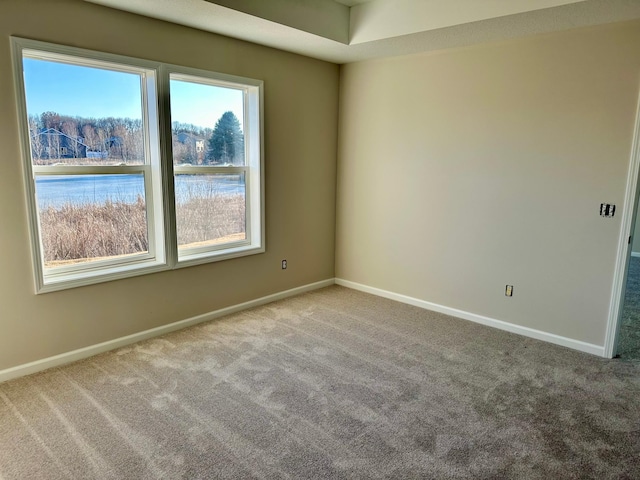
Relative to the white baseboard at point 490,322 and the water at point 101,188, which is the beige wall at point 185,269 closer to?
the water at point 101,188

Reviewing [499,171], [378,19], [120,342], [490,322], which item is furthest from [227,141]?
[490,322]

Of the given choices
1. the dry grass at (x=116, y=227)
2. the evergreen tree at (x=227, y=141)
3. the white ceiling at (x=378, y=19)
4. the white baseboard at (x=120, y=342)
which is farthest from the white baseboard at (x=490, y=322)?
the white ceiling at (x=378, y=19)

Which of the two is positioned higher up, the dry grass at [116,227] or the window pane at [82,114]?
the window pane at [82,114]

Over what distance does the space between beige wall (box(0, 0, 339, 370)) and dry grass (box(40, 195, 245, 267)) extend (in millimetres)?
232

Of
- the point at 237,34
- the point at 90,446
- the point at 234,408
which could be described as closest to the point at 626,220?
the point at 234,408

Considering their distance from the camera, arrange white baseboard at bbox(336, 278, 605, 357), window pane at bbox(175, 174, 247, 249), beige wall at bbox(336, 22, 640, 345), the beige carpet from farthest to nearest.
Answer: window pane at bbox(175, 174, 247, 249)
white baseboard at bbox(336, 278, 605, 357)
beige wall at bbox(336, 22, 640, 345)
the beige carpet

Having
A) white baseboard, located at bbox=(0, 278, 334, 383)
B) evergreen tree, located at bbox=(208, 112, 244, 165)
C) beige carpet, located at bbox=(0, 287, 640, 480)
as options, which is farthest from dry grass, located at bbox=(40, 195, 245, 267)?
beige carpet, located at bbox=(0, 287, 640, 480)

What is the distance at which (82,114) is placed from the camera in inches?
121

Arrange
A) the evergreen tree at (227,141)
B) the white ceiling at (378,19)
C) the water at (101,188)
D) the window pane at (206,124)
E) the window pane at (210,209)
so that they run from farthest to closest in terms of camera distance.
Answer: the evergreen tree at (227,141), the window pane at (210,209), the window pane at (206,124), the water at (101,188), the white ceiling at (378,19)

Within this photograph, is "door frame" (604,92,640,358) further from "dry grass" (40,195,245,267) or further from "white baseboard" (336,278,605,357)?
"dry grass" (40,195,245,267)

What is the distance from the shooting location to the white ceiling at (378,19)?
2866 mm

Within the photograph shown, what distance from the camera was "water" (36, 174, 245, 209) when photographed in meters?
2.97

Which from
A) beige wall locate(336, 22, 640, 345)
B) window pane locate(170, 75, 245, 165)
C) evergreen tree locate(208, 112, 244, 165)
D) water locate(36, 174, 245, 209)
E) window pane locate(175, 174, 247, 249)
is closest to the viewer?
water locate(36, 174, 245, 209)

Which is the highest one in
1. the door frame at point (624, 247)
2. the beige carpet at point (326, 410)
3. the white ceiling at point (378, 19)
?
the white ceiling at point (378, 19)
